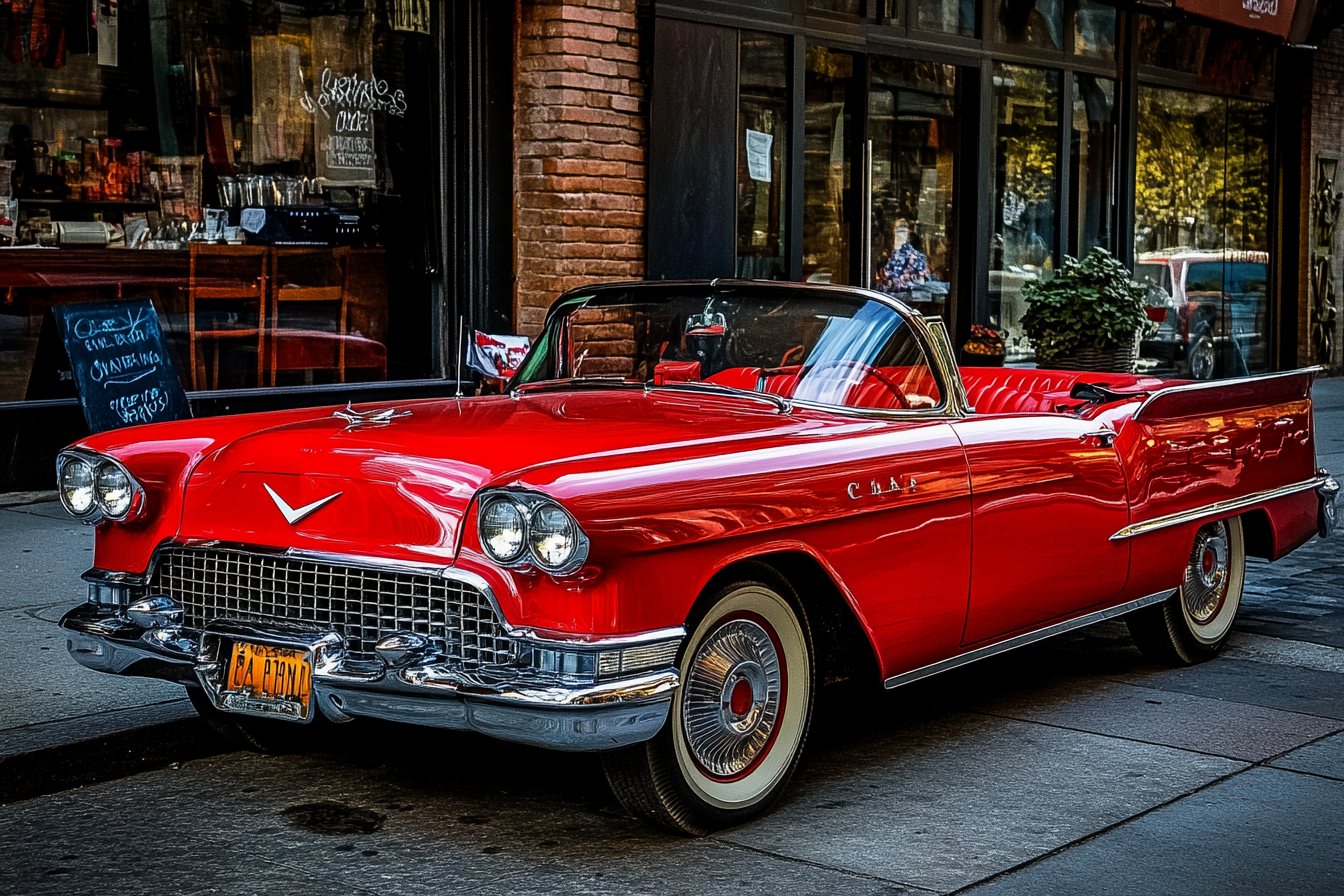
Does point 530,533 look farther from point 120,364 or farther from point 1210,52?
point 1210,52

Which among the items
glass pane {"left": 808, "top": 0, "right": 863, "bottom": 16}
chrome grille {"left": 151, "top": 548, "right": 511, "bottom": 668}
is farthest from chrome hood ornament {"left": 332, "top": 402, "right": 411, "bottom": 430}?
glass pane {"left": 808, "top": 0, "right": 863, "bottom": 16}

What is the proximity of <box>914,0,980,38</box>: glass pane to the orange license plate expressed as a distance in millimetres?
10398

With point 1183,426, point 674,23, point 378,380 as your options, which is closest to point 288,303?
point 378,380

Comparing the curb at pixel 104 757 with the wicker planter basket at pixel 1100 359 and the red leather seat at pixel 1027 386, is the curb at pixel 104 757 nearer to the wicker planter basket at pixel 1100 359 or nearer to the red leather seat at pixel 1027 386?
the red leather seat at pixel 1027 386

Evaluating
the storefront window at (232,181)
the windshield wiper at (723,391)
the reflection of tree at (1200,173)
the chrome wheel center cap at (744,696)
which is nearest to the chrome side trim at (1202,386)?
the windshield wiper at (723,391)

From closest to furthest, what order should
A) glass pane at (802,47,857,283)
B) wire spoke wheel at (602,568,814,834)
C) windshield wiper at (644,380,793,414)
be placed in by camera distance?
wire spoke wheel at (602,568,814,834)
windshield wiper at (644,380,793,414)
glass pane at (802,47,857,283)

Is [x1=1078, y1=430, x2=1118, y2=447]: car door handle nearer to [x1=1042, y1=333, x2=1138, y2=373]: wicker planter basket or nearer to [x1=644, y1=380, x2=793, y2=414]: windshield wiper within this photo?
[x1=644, y1=380, x2=793, y2=414]: windshield wiper

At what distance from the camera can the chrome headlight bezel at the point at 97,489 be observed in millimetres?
4223

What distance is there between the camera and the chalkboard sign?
7.89 metres

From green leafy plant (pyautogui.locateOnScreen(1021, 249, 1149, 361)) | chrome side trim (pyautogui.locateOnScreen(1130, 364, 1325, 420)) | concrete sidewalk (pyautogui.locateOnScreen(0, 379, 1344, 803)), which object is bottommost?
concrete sidewalk (pyautogui.locateOnScreen(0, 379, 1344, 803))

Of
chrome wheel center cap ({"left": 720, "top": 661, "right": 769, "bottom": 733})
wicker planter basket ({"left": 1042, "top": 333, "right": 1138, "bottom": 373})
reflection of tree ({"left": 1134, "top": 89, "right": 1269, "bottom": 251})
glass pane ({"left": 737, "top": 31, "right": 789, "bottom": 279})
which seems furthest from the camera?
reflection of tree ({"left": 1134, "top": 89, "right": 1269, "bottom": 251})

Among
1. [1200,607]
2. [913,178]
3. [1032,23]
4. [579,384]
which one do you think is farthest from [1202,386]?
[1032,23]

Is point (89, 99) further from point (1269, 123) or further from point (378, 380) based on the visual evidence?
point (1269, 123)

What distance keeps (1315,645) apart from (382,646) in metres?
4.28
